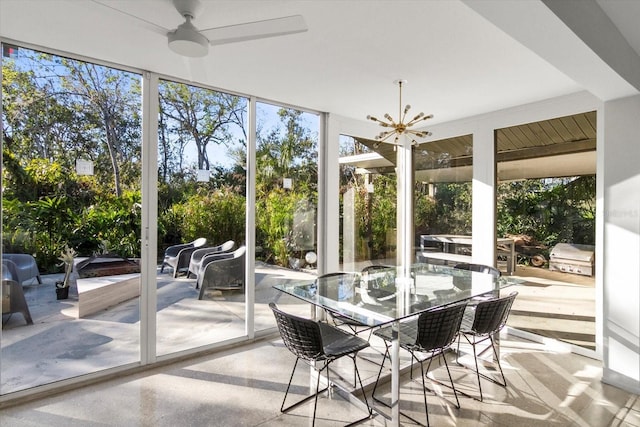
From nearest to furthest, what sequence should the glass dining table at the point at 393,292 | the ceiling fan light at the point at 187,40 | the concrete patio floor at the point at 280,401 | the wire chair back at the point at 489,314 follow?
the ceiling fan light at the point at 187,40, the glass dining table at the point at 393,292, the concrete patio floor at the point at 280,401, the wire chair back at the point at 489,314

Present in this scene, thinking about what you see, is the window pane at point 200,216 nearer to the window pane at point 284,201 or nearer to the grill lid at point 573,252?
the window pane at point 284,201

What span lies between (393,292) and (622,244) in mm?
1865

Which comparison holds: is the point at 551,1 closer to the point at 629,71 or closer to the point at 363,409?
the point at 629,71

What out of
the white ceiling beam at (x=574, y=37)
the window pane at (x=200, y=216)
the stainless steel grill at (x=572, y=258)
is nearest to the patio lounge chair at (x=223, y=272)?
the window pane at (x=200, y=216)

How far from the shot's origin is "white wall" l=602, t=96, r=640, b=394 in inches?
105

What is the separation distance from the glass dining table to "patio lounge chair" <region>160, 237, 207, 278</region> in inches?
42.5

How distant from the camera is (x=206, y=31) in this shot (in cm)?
187

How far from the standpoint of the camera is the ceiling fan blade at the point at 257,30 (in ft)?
5.66

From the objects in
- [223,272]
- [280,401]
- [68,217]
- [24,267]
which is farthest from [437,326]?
[24,267]

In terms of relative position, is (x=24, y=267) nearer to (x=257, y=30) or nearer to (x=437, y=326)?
(x=257, y=30)

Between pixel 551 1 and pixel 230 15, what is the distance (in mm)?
1671

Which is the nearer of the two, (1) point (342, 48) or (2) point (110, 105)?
(1) point (342, 48)

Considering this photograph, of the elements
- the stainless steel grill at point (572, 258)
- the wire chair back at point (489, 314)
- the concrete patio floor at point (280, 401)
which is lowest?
the concrete patio floor at point (280, 401)

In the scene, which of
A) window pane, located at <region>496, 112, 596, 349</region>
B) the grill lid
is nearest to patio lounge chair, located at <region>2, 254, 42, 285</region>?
window pane, located at <region>496, 112, 596, 349</region>
